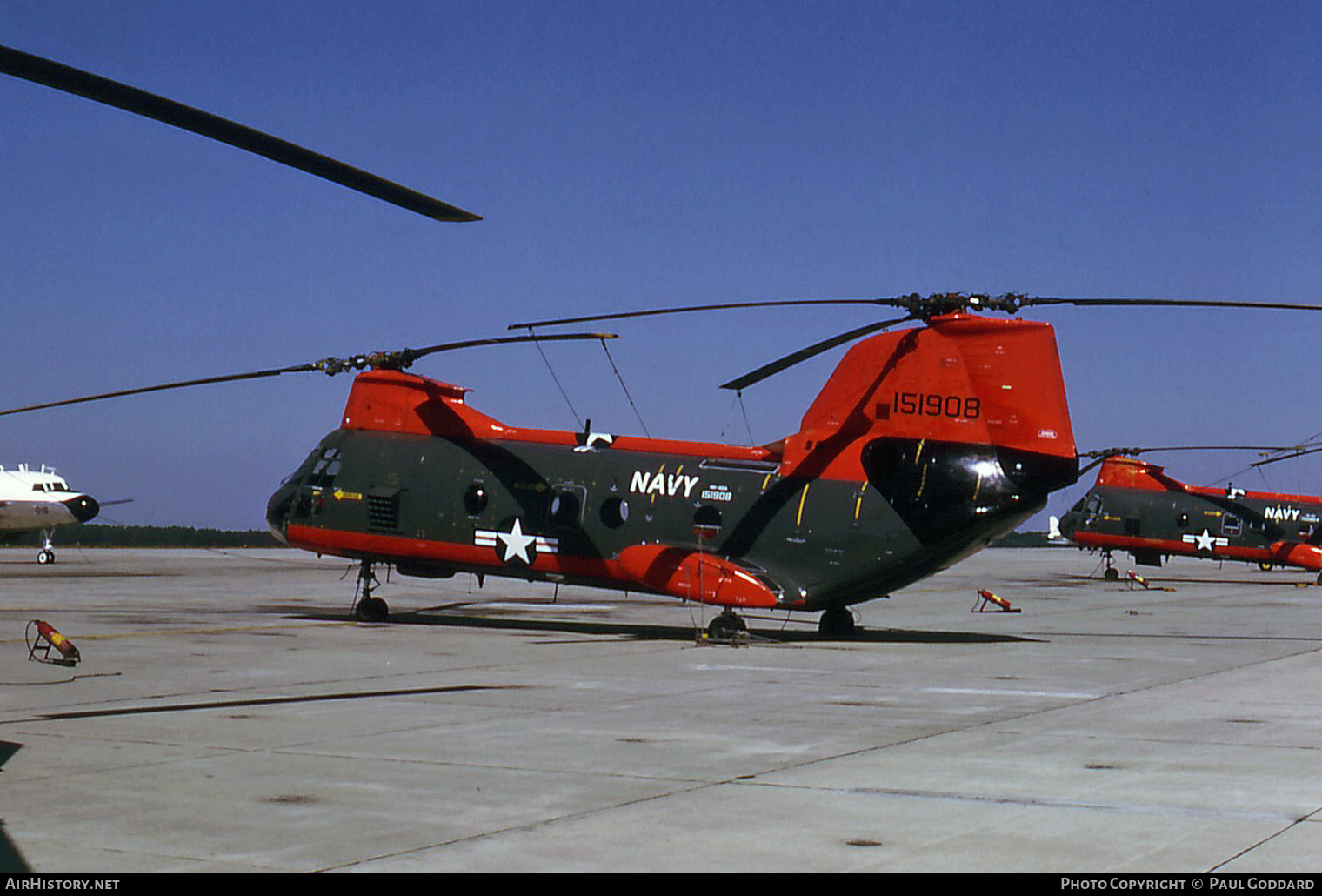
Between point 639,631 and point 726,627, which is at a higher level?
point 726,627

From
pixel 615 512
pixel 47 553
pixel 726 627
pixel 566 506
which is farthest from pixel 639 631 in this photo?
pixel 47 553

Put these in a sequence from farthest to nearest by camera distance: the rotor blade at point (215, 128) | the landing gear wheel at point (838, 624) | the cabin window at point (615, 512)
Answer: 1. the landing gear wheel at point (838, 624)
2. the cabin window at point (615, 512)
3. the rotor blade at point (215, 128)

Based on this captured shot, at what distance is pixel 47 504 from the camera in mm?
51688

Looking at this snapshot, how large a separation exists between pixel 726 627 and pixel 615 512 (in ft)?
10.1

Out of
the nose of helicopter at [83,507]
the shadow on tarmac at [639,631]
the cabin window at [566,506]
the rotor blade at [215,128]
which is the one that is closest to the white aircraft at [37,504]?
the nose of helicopter at [83,507]

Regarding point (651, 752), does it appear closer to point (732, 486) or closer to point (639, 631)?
point (732, 486)

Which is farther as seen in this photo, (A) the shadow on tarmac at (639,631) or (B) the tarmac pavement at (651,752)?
(A) the shadow on tarmac at (639,631)

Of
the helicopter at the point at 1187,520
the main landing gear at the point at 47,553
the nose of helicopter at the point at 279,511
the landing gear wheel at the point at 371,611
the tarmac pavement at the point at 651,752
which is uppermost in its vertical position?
the helicopter at the point at 1187,520

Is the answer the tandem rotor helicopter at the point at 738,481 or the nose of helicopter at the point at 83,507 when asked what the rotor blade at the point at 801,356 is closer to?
the tandem rotor helicopter at the point at 738,481

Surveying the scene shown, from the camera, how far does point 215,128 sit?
7.46 meters

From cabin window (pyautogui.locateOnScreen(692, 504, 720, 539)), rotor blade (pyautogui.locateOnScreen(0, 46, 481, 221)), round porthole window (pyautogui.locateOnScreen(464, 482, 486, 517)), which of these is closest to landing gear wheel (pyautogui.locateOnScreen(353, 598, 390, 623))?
round porthole window (pyautogui.locateOnScreen(464, 482, 486, 517))

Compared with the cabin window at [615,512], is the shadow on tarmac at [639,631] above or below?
below

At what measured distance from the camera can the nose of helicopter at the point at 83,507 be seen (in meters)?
52.2

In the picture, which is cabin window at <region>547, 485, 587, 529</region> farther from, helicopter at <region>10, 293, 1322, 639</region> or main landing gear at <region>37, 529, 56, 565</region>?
main landing gear at <region>37, 529, 56, 565</region>
